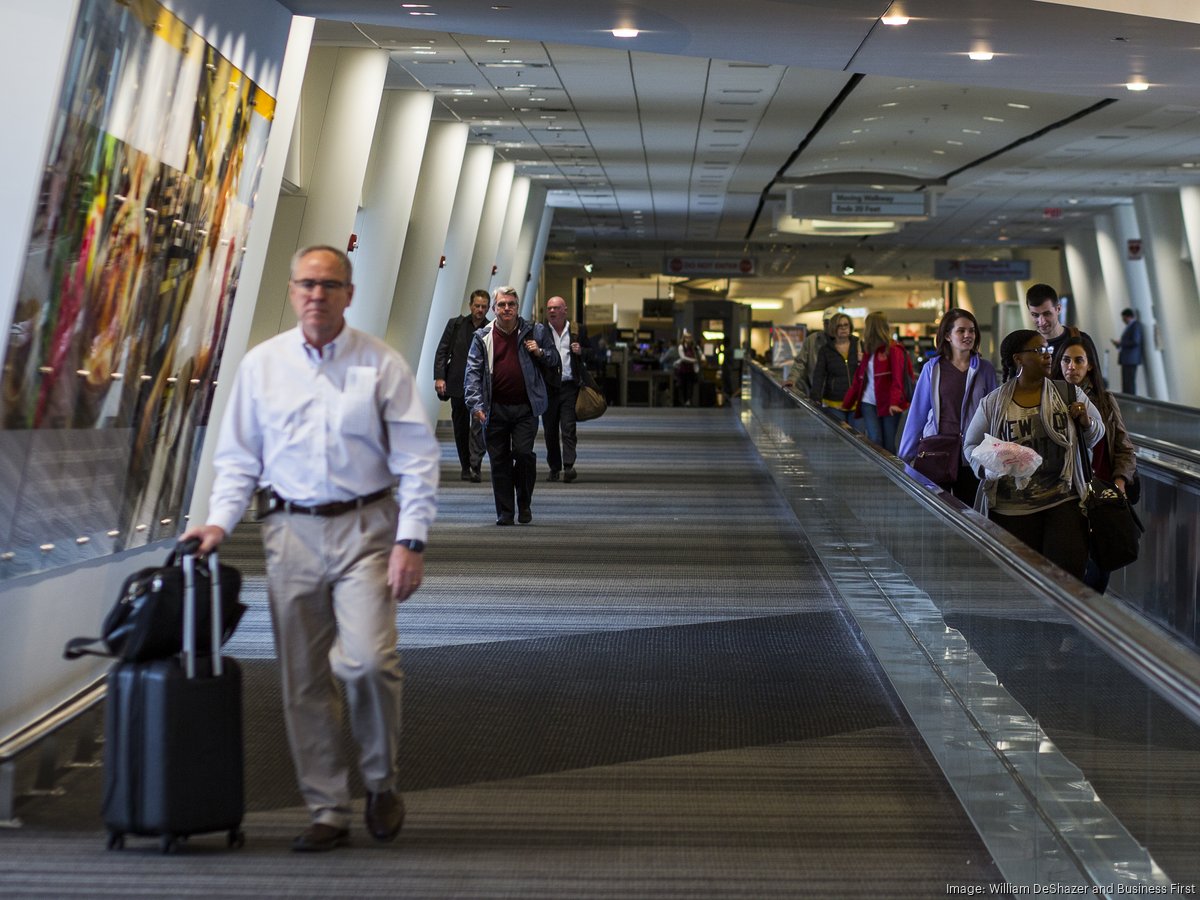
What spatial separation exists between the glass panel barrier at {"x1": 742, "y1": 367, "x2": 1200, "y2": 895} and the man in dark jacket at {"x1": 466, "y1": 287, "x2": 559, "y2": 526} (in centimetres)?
462

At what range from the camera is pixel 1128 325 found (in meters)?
31.9

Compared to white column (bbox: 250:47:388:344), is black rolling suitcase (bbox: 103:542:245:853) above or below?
below

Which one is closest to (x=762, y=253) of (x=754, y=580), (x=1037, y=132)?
(x=1037, y=132)

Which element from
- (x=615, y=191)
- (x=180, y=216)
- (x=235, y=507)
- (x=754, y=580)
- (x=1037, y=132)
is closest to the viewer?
(x=235, y=507)

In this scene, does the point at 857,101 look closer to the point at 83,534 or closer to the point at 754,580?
the point at 754,580

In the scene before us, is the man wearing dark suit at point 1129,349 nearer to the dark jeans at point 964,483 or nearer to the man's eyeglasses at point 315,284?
the dark jeans at point 964,483

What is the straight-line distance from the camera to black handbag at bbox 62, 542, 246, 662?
425 cm

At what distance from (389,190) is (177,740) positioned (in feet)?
45.6

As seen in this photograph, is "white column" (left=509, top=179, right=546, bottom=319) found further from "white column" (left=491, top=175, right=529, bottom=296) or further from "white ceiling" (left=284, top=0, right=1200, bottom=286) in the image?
"white ceiling" (left=284, top=0, right=1200, bottom=286)

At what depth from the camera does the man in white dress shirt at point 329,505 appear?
4.41 m

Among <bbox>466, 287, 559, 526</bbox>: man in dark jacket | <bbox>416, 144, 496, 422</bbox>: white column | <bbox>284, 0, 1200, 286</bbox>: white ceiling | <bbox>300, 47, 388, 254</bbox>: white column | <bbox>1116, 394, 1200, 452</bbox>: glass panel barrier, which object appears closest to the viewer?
<bbox>284, 0, 1200, 286</bbox>: white ceiling

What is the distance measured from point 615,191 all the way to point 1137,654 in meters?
27.1

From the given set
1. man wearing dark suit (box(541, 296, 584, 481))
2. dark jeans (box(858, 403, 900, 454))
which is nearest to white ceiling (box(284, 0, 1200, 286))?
man wearing dark suit (box(541, 296, 584, 481))

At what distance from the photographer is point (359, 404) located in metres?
4.43
